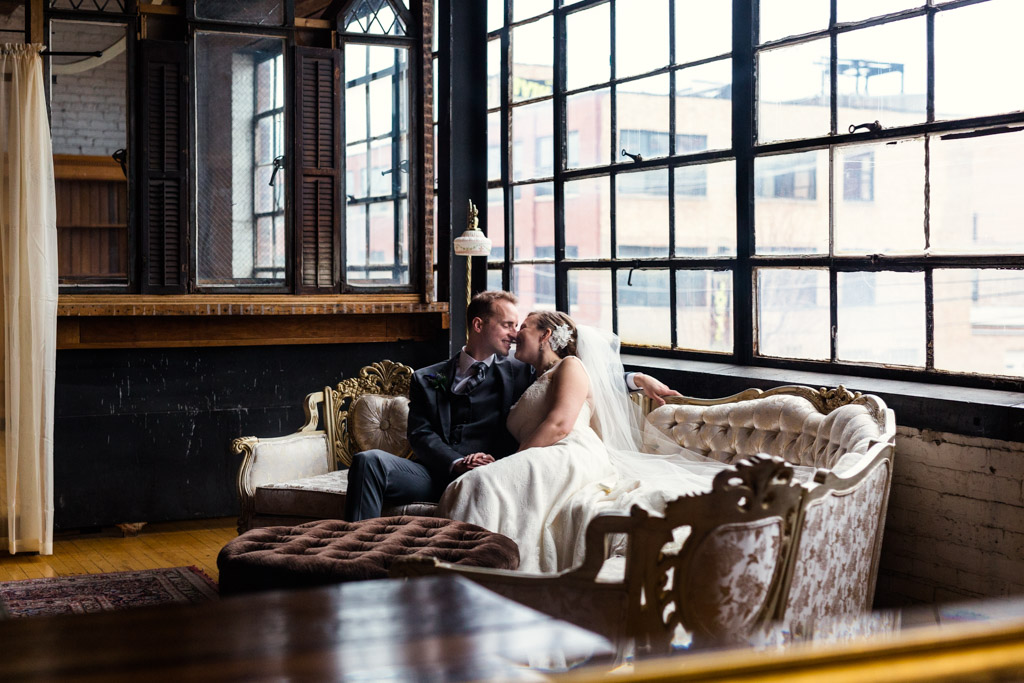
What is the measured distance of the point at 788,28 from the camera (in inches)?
166

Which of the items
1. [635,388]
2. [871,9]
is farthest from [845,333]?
[871,9]

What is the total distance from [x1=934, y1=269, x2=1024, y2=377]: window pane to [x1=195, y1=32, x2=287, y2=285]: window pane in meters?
3.76

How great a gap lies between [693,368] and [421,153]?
257 centimetres

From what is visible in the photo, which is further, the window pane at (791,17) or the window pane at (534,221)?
the window pane at (534,221)

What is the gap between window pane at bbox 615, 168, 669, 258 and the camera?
493 centimetres

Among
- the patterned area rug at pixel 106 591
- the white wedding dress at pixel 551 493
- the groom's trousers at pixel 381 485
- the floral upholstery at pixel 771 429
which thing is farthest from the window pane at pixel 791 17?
the patterned area rug at pixel 106 591

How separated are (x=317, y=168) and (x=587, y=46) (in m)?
1.78

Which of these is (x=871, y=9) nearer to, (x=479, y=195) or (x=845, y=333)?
(x=845, y=333)

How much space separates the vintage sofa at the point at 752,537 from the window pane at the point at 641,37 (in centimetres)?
198

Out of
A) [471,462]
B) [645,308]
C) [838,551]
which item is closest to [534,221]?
[645,308]

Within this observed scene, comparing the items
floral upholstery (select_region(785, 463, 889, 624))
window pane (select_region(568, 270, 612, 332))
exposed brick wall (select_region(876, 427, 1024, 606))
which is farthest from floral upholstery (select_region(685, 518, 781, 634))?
window pane (select_region(568, 270, 612, 332))

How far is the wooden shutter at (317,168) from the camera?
587 centimetres

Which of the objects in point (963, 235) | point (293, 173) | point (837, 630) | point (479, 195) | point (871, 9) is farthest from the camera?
point (479, 195)

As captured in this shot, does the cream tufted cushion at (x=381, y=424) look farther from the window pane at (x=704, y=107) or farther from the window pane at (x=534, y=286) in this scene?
the window pane at (x=704, y=107)
